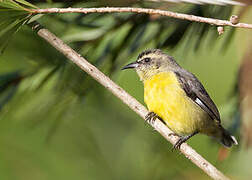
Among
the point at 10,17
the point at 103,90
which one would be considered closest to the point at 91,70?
the point at 103,90

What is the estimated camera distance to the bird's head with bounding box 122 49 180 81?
6.47ft

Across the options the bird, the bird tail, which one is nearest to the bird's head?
the bird

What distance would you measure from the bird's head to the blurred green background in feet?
3.36

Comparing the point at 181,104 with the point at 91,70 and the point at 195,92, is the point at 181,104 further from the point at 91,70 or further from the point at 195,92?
the point at 91,70

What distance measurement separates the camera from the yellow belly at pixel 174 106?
5.46 feet

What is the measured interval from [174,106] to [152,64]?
0.41m

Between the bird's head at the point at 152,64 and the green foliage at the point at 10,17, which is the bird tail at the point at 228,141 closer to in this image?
the green foliage at the point at 10,17

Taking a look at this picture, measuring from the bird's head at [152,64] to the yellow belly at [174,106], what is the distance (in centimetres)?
18

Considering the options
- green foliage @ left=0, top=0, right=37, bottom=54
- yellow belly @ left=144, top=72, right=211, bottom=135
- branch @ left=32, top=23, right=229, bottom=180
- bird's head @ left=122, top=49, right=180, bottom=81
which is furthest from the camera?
bird's head @ left=122, top=49, right=180, bottom=81

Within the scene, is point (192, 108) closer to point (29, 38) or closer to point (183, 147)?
point (183, 147)

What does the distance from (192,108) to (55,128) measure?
1.03 meters

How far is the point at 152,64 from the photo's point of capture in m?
2.03

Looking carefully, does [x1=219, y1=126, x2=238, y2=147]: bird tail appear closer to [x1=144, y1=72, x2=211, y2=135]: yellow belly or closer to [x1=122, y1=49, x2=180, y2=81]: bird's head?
[x1=144, y1=72, x2=211, y2=135]: yellow belly

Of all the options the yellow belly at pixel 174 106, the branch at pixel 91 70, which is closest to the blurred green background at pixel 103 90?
the branch at pixel 91 70
